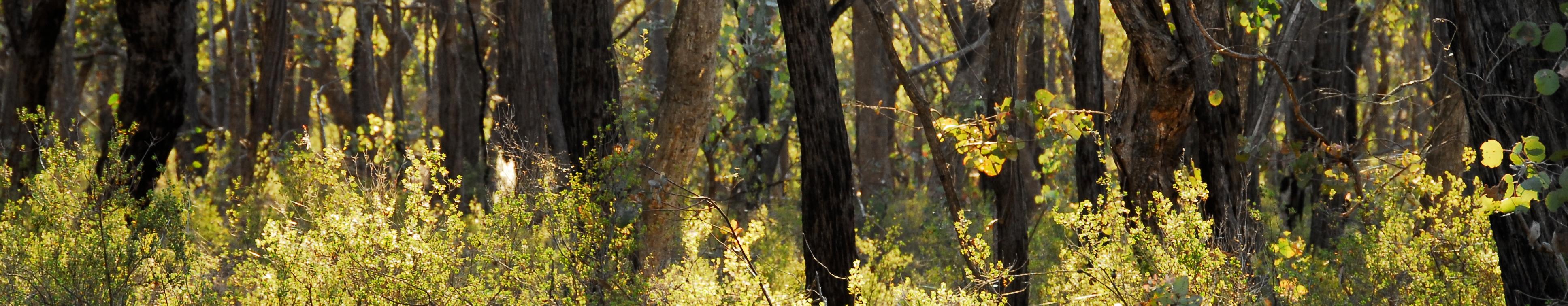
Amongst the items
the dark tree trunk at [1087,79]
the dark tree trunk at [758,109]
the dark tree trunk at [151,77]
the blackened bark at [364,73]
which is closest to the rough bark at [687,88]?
the dark tree trunk at [1087,79]

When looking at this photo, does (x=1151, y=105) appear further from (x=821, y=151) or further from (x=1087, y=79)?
(x=1087, y=79)

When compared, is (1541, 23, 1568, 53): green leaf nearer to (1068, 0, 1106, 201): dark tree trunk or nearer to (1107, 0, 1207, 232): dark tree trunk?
(1107, 0, 1207, 232): dark tree trunk

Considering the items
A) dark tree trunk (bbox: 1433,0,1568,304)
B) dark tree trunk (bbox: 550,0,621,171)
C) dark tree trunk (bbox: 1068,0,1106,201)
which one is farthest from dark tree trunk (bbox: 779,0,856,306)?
dark tree trunk (bbox: 1433,0,1568,304)

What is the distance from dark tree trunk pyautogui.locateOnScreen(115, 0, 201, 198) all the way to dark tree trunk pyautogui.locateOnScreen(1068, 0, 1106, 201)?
223 inches

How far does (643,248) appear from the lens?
5945 millimetres

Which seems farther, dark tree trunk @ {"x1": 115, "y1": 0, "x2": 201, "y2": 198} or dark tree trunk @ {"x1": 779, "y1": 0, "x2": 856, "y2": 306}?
dark tree trunk @ {"x1": 115, "y1": 0, "x2": 201, "y2": 198}

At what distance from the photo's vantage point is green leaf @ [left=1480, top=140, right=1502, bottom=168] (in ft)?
10.9

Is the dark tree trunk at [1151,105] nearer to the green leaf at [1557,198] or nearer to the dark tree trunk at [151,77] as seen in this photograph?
the green leaf at [1557,198]

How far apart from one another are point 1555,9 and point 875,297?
4.31 meters

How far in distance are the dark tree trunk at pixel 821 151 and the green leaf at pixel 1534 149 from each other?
3239mm

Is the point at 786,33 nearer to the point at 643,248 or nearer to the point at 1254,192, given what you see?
the point at 643,248

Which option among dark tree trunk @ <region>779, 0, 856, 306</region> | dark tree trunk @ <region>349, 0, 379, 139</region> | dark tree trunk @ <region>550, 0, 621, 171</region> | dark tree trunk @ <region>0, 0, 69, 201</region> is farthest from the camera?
dark tree trunk @ <region>349, 0, 379, 139</region>

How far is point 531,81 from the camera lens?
9.59 metres

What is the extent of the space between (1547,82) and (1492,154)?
217 millimetres
